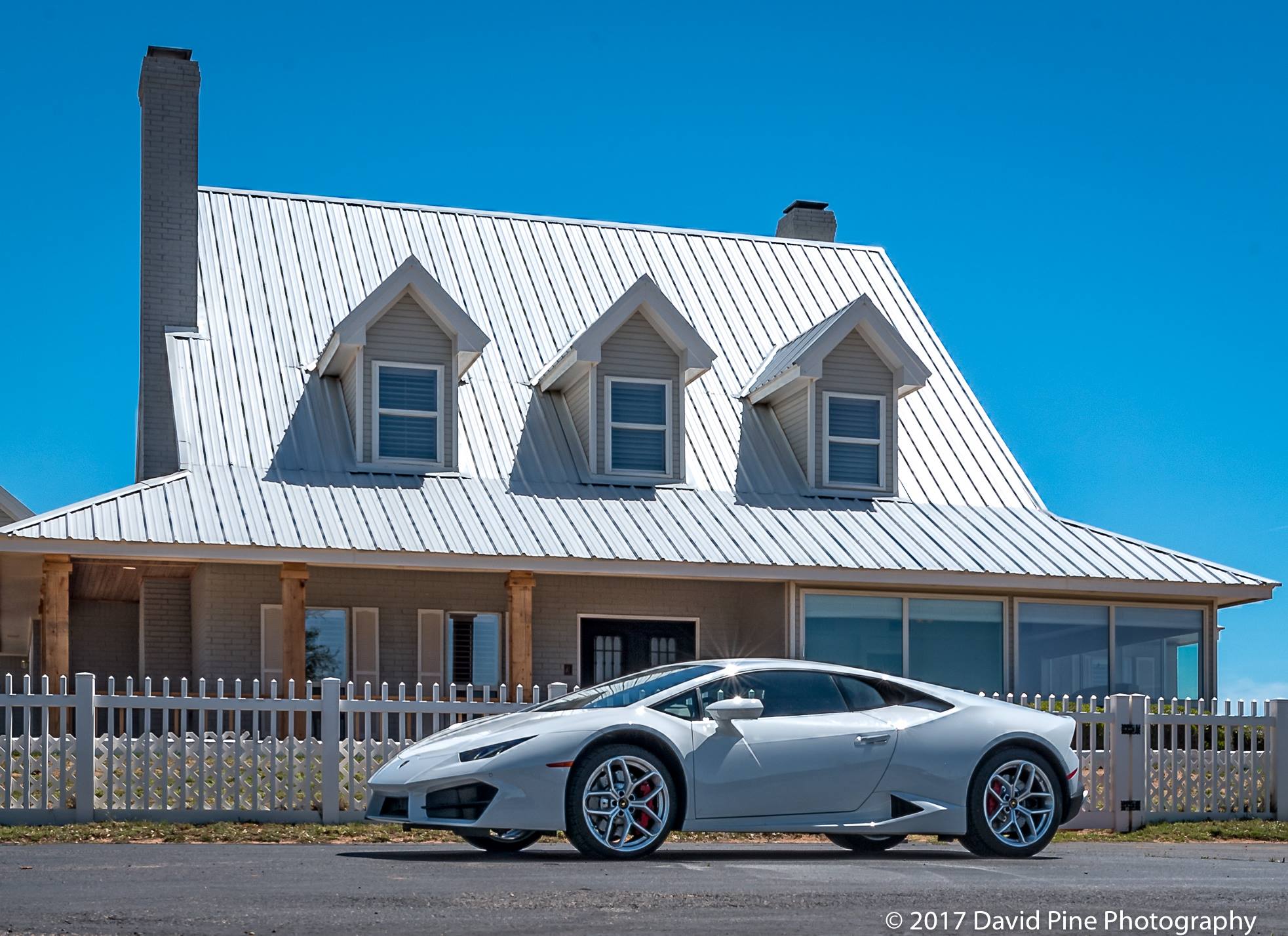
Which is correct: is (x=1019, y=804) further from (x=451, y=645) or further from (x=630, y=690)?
(x=451, y=645)

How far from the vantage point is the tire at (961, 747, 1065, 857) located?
1245 cm

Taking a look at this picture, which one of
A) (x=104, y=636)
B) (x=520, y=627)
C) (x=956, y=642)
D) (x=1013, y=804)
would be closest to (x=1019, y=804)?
(x=1013, y=804)

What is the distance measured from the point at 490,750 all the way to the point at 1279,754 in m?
9.57

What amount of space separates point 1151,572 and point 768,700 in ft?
36.7

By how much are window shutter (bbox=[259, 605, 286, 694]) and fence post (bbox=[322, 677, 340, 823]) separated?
6.00 meters

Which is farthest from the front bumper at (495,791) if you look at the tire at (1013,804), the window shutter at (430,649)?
the window shutter at (430,649)

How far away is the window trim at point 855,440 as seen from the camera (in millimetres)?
23516

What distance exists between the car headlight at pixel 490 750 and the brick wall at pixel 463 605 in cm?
1013

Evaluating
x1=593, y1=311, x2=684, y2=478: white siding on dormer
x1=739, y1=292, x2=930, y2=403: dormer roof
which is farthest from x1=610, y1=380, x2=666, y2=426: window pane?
x1=739, y1=292, x2=930, y2=403: dormer roof

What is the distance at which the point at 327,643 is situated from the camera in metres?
21.7

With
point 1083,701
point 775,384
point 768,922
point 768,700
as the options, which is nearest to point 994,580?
point 1083,701

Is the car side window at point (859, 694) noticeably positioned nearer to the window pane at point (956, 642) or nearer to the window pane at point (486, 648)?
the window pane at point (956, 642)

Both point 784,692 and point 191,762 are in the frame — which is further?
point 191,762

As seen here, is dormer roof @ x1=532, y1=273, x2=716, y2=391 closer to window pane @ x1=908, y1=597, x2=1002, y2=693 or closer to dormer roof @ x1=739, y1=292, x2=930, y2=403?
dormer roof @ x1=739, y1=292, x2=930, y2=403
